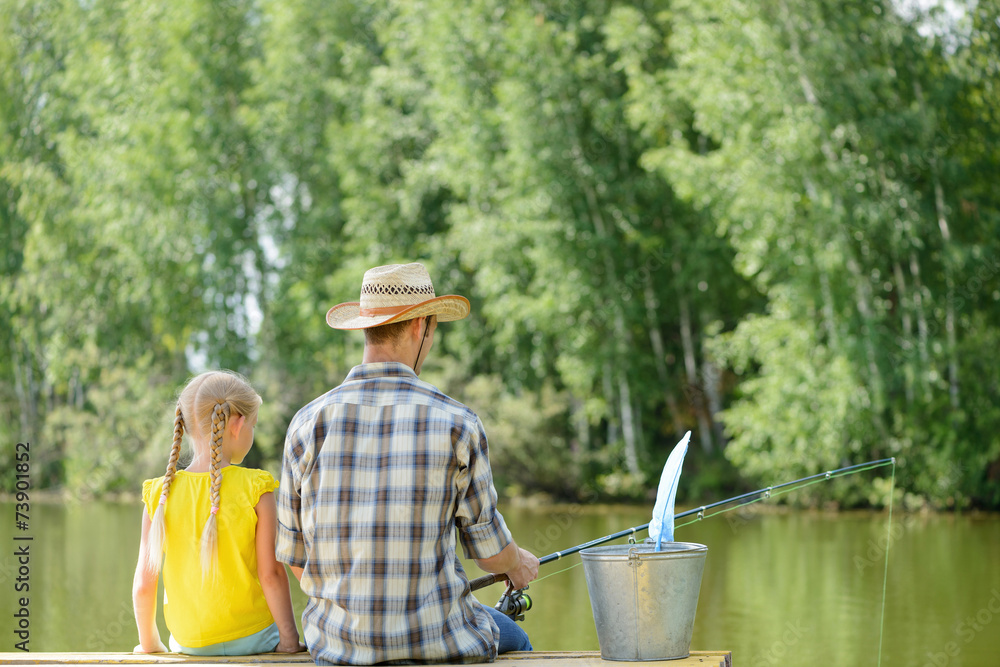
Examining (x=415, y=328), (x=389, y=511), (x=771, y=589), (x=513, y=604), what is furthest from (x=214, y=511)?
(x=771, y=589)

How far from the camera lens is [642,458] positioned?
16156mm

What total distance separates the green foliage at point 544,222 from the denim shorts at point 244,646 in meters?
11.2

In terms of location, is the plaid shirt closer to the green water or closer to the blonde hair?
the blonde hair

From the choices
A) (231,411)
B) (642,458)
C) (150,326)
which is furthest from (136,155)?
(231,411)

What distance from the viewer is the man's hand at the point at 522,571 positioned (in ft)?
8.27

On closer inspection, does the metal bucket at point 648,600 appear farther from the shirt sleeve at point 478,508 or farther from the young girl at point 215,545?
the young girl at point 215,545

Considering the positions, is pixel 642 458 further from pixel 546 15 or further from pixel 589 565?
pixel 589 565

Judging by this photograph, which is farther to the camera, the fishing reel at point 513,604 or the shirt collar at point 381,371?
the fishing reel at point 513,604

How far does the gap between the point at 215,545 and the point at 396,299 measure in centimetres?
81

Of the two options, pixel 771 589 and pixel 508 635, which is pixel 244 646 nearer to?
pixel 508 635

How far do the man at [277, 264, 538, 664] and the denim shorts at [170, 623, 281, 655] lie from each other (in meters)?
0.41

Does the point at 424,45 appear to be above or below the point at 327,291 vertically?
above

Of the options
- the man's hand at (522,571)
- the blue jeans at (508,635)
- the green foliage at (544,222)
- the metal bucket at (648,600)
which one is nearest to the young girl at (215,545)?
the blue jeans at (508,635)

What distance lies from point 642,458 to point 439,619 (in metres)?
14.0
